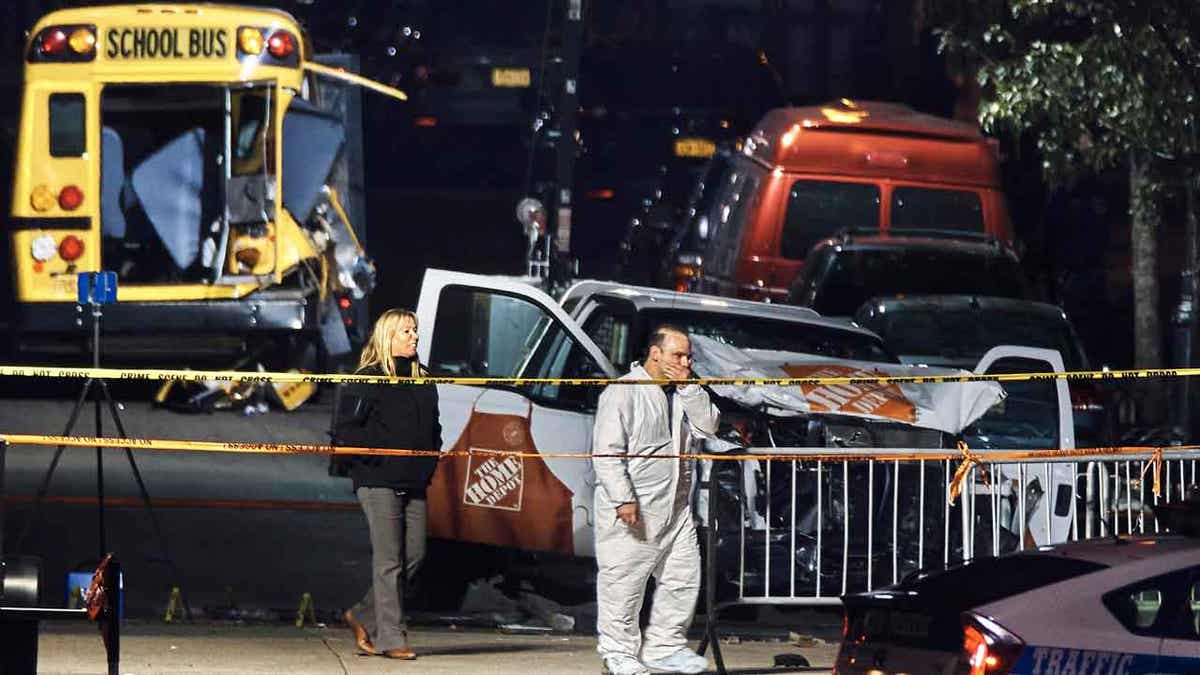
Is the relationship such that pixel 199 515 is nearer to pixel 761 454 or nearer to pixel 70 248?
pixel 70 248

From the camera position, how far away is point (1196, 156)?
15.2 meters

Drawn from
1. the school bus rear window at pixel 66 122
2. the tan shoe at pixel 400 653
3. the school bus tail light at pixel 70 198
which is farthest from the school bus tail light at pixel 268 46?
the tan shoe at pixel 400 653

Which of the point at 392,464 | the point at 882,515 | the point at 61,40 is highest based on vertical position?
the point at 61,40

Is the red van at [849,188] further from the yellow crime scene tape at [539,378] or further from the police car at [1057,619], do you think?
the police car at [1057,619]

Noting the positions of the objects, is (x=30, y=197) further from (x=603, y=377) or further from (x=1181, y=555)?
(x=1181, y=555)

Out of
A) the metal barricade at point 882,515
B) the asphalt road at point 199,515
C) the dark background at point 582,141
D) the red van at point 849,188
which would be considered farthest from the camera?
the dark background at point 582,141

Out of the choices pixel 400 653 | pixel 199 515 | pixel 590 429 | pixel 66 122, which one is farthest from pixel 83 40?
pixel 400 653

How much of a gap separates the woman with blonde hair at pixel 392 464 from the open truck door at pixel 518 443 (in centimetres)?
142

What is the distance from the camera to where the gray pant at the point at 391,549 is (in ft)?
32.3

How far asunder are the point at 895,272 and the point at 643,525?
6962 mm

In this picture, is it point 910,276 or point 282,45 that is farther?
point 282,45

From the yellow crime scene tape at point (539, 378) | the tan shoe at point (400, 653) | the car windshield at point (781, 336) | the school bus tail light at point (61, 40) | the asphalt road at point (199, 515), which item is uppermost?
the school bus tail light at point (61, 40)

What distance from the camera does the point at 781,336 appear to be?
13.0m

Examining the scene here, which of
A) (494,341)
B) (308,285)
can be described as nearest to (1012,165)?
(308,285)
